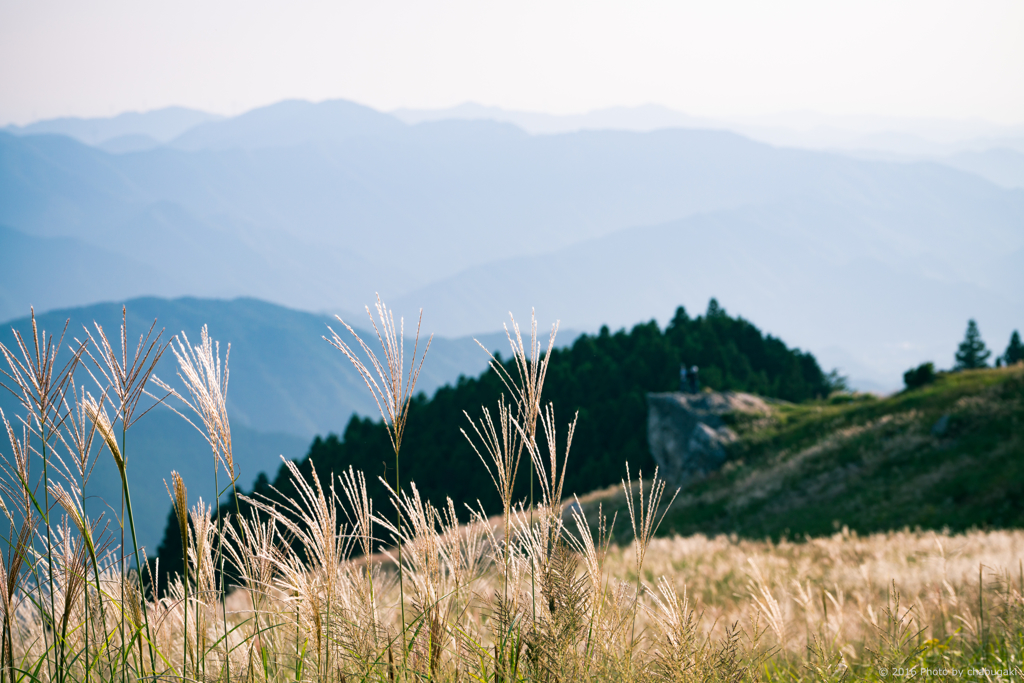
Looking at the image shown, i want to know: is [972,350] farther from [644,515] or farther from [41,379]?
[41,379]

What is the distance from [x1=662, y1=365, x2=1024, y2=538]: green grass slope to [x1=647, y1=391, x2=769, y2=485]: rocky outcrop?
34.5 inches

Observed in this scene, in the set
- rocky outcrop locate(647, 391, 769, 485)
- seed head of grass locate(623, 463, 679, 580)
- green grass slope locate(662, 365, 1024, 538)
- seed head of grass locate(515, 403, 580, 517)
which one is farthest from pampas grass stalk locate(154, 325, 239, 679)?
rocky outcrop locate(647, 391, 769, 485)

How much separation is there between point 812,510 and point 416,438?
1312 inches

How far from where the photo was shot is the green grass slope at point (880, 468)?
14.9 m

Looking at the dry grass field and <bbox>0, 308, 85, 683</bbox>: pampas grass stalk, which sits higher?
<bbox>0, 308, 85, 683</bbox>: pampas grass stalk

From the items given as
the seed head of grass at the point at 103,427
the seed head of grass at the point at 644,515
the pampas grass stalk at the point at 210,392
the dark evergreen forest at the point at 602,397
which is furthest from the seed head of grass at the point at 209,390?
the dark evergreen forest at the point at 602,397

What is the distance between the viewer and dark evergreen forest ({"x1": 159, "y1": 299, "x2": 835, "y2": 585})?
129 feet

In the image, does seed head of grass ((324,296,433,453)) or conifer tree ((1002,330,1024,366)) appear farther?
conifer tree ((1002,330,1024,366))

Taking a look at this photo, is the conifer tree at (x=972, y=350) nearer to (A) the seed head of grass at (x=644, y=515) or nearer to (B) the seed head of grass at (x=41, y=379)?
(A) the seed head of grass at (x=644, y=515)

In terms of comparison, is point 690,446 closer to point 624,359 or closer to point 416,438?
point 624,359

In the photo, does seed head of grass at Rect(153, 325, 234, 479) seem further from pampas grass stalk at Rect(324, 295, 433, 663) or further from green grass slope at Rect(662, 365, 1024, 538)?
green grass slope at Rect(662, 365, 1024, 538)

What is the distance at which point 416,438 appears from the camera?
47.4m

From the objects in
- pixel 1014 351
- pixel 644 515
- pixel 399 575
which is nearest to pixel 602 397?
pixel 1014 351

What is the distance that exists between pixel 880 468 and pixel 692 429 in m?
10.1
